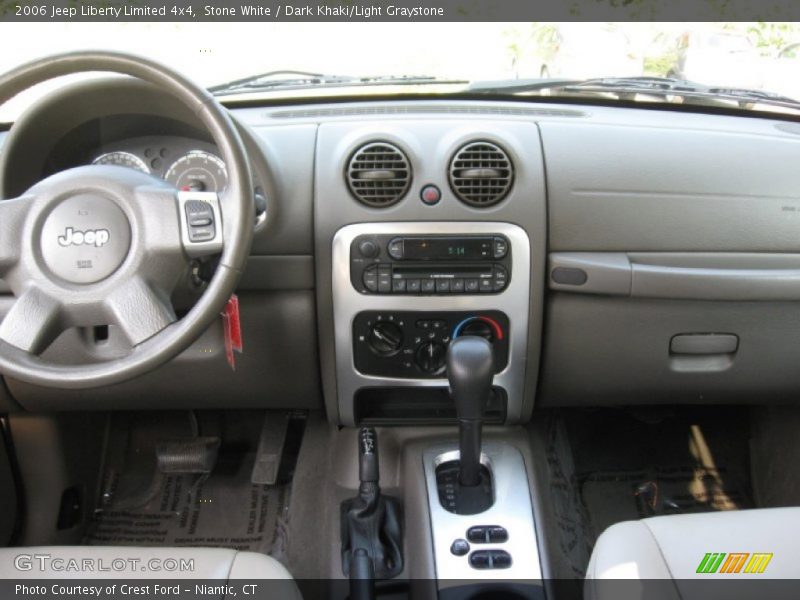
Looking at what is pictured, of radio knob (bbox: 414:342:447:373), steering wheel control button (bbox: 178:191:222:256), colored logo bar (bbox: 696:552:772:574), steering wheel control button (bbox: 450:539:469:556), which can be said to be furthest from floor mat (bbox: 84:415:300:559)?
colored logo bar (bbox: 696:552:772:574)

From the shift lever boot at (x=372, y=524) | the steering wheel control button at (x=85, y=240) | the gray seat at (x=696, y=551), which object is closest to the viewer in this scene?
the gray seat at (x=696, y=551)

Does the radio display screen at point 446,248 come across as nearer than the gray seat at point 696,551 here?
No

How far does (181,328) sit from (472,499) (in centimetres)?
82

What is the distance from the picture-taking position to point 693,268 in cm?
168

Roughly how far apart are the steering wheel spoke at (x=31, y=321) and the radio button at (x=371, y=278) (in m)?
0.60

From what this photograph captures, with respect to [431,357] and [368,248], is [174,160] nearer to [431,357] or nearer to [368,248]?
[368,248]

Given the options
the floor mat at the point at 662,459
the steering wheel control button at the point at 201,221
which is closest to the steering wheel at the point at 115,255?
the steering wheel control button at the point at 201,221

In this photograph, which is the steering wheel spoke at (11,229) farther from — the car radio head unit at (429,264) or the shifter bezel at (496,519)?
the shifter bezel at (496,519)

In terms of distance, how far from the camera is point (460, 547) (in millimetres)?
1645

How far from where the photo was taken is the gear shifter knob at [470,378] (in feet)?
4.98

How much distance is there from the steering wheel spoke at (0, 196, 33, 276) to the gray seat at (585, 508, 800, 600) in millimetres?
1159

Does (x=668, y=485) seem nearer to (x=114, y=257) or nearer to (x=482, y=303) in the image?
(x=482, y=303)

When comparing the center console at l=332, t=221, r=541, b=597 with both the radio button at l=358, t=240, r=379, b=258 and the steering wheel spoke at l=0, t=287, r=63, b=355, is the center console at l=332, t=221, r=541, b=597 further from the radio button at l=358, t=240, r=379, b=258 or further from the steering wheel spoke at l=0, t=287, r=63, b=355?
the steering wheel spoke at l=0, t=287, r=63, b=355

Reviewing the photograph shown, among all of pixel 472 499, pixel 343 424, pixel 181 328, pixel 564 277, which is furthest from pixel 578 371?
pixel 181 328
